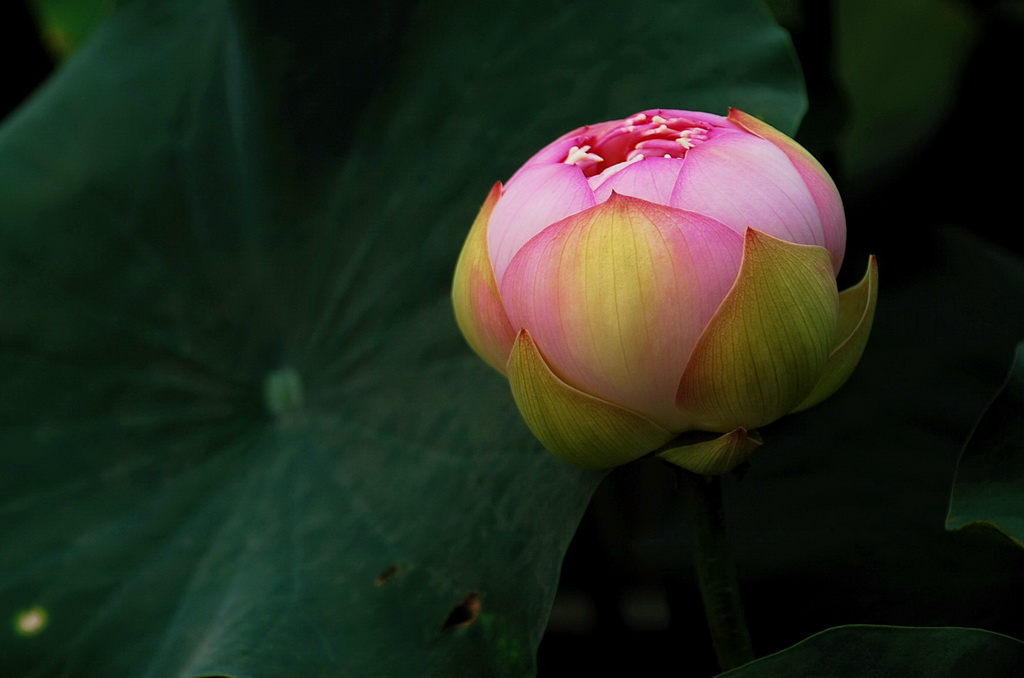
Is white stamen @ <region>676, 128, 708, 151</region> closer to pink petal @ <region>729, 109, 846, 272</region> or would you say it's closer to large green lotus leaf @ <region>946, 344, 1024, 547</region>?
pink petal @ <region>729, 109, 846, 272</region>

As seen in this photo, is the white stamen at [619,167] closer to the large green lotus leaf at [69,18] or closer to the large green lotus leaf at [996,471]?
the large green lotus leaf at [996,471]

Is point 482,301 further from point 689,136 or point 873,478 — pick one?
point 873,478

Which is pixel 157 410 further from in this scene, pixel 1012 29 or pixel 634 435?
pixel 1012 29

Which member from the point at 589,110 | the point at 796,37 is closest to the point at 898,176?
the point at 796,37

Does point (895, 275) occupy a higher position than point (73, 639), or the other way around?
point (73, 639)

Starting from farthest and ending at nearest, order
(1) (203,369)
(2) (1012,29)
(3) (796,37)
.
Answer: (2) (1012,29)
(3) (796,37)
(1) (203,369)

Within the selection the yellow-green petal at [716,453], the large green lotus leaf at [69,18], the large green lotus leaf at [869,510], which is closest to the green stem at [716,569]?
the yellow-green petal at [716,453]
